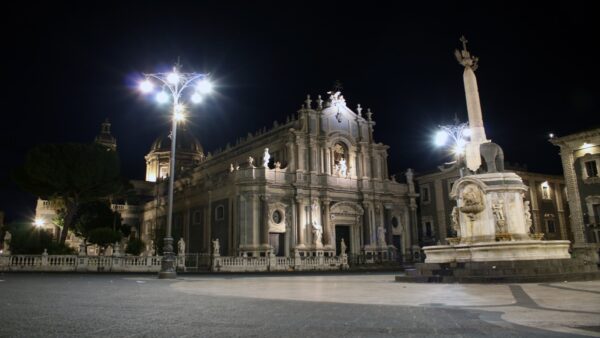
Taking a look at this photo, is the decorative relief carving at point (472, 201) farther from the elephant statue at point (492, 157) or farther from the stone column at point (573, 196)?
the stone column at point (573, 196)

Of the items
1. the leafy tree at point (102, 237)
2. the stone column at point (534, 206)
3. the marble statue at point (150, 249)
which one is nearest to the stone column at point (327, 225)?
the marble statue at point (150, 249)

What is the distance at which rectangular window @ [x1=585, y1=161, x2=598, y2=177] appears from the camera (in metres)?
Result: 34.1

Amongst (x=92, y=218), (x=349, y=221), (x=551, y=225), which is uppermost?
(x=92, y=218)

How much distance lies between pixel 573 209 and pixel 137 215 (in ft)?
165

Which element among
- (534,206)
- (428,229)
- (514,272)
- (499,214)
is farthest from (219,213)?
(534,206)

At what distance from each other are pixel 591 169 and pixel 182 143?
54.4m

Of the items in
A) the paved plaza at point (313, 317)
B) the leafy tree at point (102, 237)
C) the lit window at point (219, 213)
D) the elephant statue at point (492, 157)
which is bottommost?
the paved plaza at point (313, 317)

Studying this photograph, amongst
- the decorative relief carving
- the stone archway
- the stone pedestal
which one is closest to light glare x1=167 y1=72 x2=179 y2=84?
the stone pedestal

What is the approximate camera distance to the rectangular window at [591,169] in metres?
34.1

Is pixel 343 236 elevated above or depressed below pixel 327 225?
below

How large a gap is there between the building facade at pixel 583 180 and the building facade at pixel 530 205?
369 inches

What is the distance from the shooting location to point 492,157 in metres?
15.5

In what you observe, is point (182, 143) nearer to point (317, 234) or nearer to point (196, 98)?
Result: point (317, 234)

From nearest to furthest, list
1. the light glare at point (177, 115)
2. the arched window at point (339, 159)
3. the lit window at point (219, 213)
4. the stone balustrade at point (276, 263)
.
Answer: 1. the light glare at point (177, 115)
2. the stone balustrade at point (276, 263)
3. the lit window at point (219, 213)
4. the arched window at point (339, 159)
